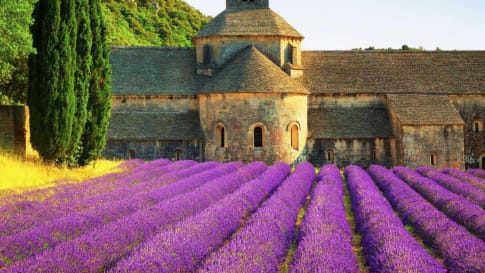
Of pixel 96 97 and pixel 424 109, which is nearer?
pixel 96 97

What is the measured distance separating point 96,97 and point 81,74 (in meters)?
2.58

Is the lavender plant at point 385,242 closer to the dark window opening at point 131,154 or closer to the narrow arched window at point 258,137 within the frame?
the narrow arched window at point 258,137

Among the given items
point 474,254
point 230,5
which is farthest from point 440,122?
point 474,254

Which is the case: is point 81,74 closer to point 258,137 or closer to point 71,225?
point 71,225

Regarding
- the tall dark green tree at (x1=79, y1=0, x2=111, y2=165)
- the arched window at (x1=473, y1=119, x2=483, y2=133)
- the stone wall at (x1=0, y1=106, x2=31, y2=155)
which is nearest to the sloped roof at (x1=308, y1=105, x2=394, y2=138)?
the arched window at (x1=473, y1=119, x2=483, y2=133)

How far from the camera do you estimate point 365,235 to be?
43.9ft

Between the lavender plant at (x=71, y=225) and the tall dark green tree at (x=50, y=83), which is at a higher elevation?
the tall dark green tree at (x=50, y=83)

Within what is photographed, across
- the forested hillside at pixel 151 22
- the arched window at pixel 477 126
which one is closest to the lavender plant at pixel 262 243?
the arched window at pixel 477 126

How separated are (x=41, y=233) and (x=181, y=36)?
257ft

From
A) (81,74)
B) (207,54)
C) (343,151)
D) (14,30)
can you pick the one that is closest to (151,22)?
(207,54)

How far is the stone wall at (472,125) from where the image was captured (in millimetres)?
39781

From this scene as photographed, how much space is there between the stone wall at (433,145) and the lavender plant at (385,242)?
1899cm

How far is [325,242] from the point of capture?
1117 centimetres

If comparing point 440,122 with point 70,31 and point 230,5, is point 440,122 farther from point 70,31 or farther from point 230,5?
point 70,31
